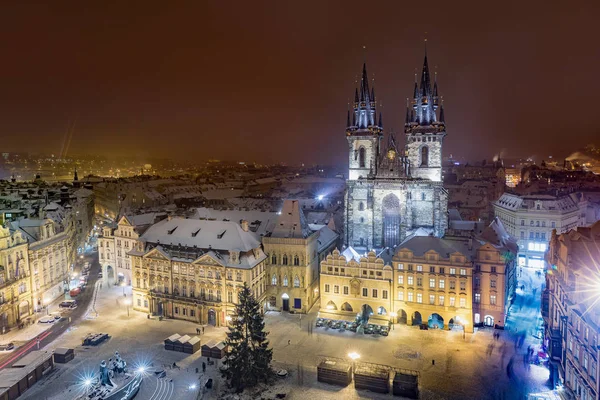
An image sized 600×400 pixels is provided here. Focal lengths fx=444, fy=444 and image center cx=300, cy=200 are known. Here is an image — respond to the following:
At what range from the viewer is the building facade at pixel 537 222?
302 ft

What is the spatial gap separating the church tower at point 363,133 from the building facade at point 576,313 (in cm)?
4335

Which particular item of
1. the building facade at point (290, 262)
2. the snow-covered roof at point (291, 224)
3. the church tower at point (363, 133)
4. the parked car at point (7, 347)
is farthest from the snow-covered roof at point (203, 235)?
the church tower at point (363, 133)

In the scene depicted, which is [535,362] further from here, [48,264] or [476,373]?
[48,264]

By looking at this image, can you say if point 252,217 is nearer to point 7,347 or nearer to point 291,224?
point 291,224

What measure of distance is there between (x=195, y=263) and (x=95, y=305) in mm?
21066

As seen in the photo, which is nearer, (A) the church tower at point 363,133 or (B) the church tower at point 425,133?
(B) the church tower at point 425,133

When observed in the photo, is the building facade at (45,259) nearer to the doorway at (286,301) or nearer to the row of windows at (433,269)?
the doorway at (286,301)

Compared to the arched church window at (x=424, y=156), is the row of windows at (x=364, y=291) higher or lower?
lower

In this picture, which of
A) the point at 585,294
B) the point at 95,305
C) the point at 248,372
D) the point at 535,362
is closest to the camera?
the point at 585,294

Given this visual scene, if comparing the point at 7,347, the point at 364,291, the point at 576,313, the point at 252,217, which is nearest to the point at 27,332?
the point at 7,347

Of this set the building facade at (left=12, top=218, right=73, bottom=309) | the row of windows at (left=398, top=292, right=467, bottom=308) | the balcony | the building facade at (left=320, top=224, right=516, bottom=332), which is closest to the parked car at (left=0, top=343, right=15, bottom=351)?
the building facade at (left=12, top=218, right=73, bottom=309)

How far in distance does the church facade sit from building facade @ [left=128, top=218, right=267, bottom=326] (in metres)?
24.2

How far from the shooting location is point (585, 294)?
134 ft

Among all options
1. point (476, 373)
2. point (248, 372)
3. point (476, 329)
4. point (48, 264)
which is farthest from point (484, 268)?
point (48, 264)
